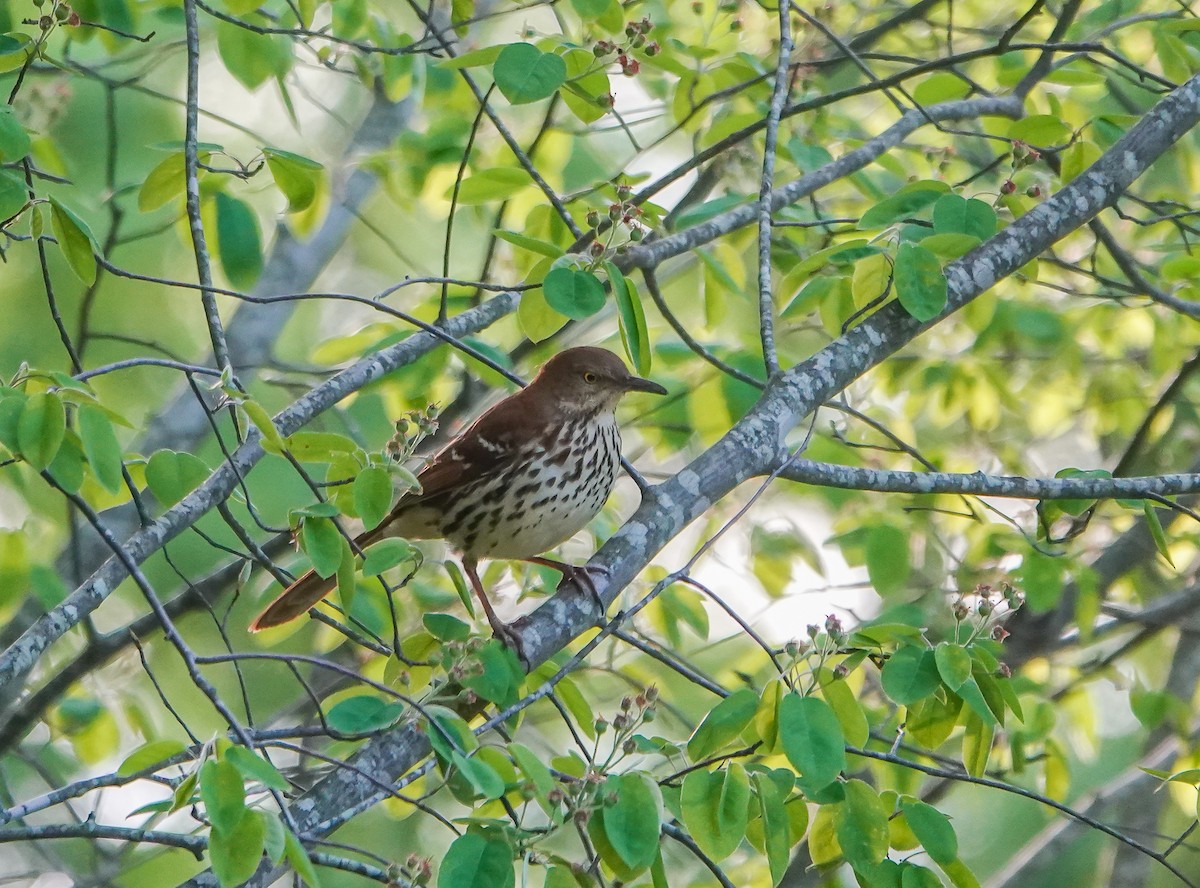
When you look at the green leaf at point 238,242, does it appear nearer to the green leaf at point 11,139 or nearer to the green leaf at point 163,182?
the green leaf at point 163,182

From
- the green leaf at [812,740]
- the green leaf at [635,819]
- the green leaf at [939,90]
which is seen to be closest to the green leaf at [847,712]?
the green leaf at [812,740]

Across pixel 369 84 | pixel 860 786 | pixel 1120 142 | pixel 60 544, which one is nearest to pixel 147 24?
pixel 369 84

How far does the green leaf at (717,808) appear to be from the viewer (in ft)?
6.94

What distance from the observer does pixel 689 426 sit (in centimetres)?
448

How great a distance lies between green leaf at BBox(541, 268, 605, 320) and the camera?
250 cm

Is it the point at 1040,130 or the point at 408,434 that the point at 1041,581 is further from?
the point at 408,434

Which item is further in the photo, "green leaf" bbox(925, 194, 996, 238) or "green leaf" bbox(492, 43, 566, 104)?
"green leaf" bbox(925, 194, 996, 238)

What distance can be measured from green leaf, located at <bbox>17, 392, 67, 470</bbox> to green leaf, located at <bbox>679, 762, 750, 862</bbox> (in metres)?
1.12

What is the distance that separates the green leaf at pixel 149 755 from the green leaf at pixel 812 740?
35.9 inches

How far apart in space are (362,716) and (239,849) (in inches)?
21.2

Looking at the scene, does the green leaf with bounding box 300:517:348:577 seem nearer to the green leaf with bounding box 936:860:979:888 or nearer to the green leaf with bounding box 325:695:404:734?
the green leaf with bounding box 325:695:404:734

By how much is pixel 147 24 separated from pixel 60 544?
2.11 metres

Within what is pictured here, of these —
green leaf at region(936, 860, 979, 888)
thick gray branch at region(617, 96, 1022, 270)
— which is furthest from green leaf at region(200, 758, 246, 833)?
thick gray branch at region(617, 96, 1022, 270)

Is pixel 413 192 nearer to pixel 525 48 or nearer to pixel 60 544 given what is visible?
pixel 525 48
